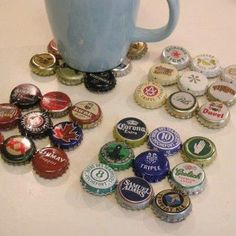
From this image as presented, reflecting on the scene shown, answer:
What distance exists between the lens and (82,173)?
0.66 m

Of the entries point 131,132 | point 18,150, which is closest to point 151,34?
Result: point 131,132

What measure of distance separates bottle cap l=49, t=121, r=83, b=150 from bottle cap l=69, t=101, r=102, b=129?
0.04 feet

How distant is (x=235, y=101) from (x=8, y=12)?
0.42m

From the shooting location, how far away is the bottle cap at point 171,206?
0.62m

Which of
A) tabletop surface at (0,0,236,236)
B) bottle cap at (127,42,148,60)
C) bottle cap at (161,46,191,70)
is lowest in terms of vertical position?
tabletop surface at (0,0,236,236)

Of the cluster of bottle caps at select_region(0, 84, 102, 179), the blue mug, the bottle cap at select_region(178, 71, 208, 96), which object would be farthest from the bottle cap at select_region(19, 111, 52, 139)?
the bottle cap at select_region(178, 71, 208, 96)

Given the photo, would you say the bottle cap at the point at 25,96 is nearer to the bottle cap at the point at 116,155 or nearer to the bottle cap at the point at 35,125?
the bottle cap at the point at 35,125

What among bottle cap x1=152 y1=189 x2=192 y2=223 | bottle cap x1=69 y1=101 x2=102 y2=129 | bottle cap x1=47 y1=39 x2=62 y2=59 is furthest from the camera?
bottle cap x1=47 y1=39 x2=62 y2=59

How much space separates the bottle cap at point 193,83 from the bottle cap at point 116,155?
0.15 metres

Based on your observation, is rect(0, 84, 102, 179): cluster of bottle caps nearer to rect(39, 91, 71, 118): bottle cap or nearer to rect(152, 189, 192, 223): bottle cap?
rect(39, 91, 71, 118): bottle cap

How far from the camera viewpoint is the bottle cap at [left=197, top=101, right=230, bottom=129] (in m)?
0.74

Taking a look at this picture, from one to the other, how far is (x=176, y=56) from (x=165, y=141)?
183 mm

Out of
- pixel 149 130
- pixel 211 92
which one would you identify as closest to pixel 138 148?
pixel 149 130

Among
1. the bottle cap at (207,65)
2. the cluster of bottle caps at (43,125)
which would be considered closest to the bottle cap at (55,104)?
the cluster of bottle caps at (43,125)
